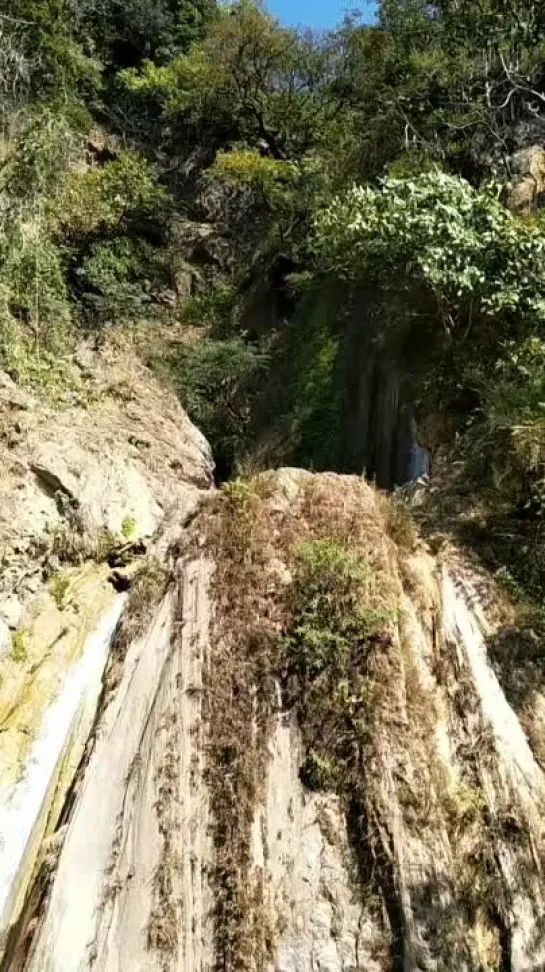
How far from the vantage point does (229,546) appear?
6.49m

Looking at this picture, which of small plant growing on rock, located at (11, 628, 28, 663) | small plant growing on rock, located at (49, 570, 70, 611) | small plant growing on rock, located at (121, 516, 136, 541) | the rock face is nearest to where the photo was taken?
the rock face

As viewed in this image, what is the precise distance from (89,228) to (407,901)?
13.0m

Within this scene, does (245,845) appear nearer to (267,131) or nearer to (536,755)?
(536,755)

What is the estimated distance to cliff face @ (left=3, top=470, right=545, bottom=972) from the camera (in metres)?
4.70

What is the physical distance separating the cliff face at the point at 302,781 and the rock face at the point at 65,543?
0.83 meters

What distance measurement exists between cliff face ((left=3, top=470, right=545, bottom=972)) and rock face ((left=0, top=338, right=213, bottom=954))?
0.83 meters

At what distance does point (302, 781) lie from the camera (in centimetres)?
522

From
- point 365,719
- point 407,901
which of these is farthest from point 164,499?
point 407,901

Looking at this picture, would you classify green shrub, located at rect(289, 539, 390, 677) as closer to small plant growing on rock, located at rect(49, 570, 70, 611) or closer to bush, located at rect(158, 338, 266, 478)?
small plant growing on rock, located at rect(49, 570, 70, 611)

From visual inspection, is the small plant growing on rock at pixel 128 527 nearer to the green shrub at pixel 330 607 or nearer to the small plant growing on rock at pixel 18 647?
the small plant growing on rock at pixel 18 647

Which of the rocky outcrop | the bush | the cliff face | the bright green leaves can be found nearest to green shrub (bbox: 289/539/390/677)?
the cliff face

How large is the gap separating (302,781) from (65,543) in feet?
14.7

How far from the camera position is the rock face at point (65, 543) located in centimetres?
659

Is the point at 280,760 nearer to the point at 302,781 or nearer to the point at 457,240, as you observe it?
the point at 302,781
